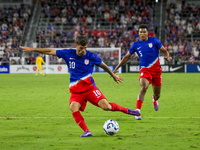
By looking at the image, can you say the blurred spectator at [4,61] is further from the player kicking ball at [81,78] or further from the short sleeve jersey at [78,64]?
the short sleeve jersey at [78,64]

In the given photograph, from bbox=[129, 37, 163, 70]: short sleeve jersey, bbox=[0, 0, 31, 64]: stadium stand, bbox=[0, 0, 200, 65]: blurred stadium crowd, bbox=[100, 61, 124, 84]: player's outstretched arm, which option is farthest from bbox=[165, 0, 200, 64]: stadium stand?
bbox=[100, 61, 124, 84]: player's outstretched arm

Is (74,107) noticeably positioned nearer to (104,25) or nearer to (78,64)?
(78,64)

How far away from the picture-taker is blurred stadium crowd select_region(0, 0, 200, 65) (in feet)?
104

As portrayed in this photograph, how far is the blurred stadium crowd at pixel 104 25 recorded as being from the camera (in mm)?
31766

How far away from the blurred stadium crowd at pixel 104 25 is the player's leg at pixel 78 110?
25.3 metres

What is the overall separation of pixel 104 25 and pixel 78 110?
101 ft

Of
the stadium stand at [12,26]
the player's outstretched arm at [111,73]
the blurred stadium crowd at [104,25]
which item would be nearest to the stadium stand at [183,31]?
the blurred stadium crowd at [104,25]

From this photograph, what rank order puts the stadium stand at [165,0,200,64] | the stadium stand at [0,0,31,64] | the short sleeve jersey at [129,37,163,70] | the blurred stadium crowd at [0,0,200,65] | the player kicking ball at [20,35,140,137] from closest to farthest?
the player kicking ball at [20,35,140,137], the short sleeve jersey at [129,37,163,70], the stadium stand at [165,0,200,64], the blurred stadium crowd at [0,0,200,65], the stadium stand at [0,0,31,64]

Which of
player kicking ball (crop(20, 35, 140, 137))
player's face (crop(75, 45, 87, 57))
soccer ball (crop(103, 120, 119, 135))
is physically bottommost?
soccer ball (crop(103, 120, 119, 135))

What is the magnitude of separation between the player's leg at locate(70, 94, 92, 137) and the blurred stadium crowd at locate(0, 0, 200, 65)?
83.0 feet

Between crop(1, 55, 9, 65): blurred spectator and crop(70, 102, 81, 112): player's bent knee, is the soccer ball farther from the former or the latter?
crop(1, 55, 9, 65): blurred spectator

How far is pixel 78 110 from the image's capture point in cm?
547

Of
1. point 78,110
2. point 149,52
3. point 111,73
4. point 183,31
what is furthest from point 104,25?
point 78,110

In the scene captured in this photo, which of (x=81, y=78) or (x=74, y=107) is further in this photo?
(x=81, y=78)
